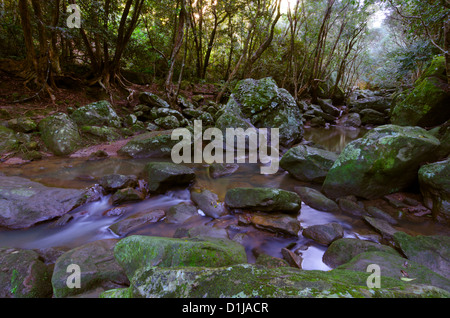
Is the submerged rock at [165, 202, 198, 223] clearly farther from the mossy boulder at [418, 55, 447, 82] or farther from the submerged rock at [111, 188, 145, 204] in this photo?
the mossy boulder at [418, 55, 447, 82]

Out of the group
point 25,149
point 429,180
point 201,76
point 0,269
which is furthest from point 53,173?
point 201,76

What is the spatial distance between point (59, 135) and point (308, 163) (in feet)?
24.8

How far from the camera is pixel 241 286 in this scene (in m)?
1.36

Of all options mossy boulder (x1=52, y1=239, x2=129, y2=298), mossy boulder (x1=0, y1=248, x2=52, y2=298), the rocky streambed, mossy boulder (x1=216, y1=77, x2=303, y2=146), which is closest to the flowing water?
the rocky streambed

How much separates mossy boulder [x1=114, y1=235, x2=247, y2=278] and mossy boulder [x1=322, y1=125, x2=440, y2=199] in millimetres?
3557

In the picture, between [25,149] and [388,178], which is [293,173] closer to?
[388,178]

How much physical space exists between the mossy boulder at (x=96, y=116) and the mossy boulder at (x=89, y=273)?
274 inches

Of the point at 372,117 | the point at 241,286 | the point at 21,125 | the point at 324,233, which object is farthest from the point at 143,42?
the point at 372,117

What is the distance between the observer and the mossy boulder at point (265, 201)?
4.16 metres

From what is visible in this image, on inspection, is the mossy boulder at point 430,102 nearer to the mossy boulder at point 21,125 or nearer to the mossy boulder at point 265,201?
the mossy boulder at point 265,201

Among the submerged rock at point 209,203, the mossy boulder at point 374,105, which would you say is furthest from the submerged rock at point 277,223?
the mossy boulder at point 374,105

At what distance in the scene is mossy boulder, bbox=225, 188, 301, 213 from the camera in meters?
4.16

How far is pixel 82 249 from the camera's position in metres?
2.73
